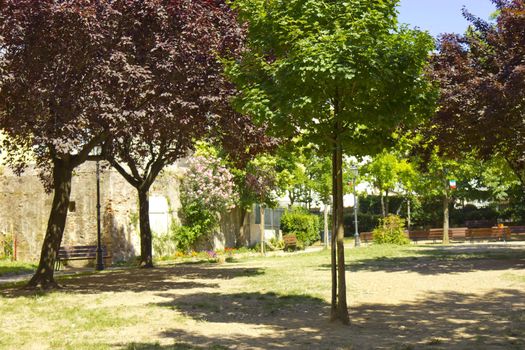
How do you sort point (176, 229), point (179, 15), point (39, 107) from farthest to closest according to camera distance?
point (176, 229)
point (179, 15)
point (39, 107)

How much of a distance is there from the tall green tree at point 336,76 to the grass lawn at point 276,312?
126 cm

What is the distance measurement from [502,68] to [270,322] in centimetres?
1009

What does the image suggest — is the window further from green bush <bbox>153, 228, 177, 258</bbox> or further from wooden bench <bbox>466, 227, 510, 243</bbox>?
wooden bench <bbox>466, 227, 510, 243</bbox>

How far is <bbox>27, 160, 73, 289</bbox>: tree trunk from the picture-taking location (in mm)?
14562

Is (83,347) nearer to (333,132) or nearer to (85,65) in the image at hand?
(333,132)

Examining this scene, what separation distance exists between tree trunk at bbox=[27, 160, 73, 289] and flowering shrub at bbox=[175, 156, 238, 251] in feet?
40.6

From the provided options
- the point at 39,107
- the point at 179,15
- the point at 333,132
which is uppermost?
the point at 179,15

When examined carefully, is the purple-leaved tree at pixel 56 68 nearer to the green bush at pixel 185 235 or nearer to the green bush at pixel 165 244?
the green bush at pixel 165 244

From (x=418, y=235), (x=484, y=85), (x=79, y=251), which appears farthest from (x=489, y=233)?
(x=79, y=251)

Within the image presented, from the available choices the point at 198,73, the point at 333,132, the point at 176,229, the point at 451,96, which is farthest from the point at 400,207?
the point at 333,132

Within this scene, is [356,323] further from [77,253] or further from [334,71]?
[77,253]

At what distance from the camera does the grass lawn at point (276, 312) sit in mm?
7773

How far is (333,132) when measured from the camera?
30.8ft

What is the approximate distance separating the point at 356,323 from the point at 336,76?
373 cm
